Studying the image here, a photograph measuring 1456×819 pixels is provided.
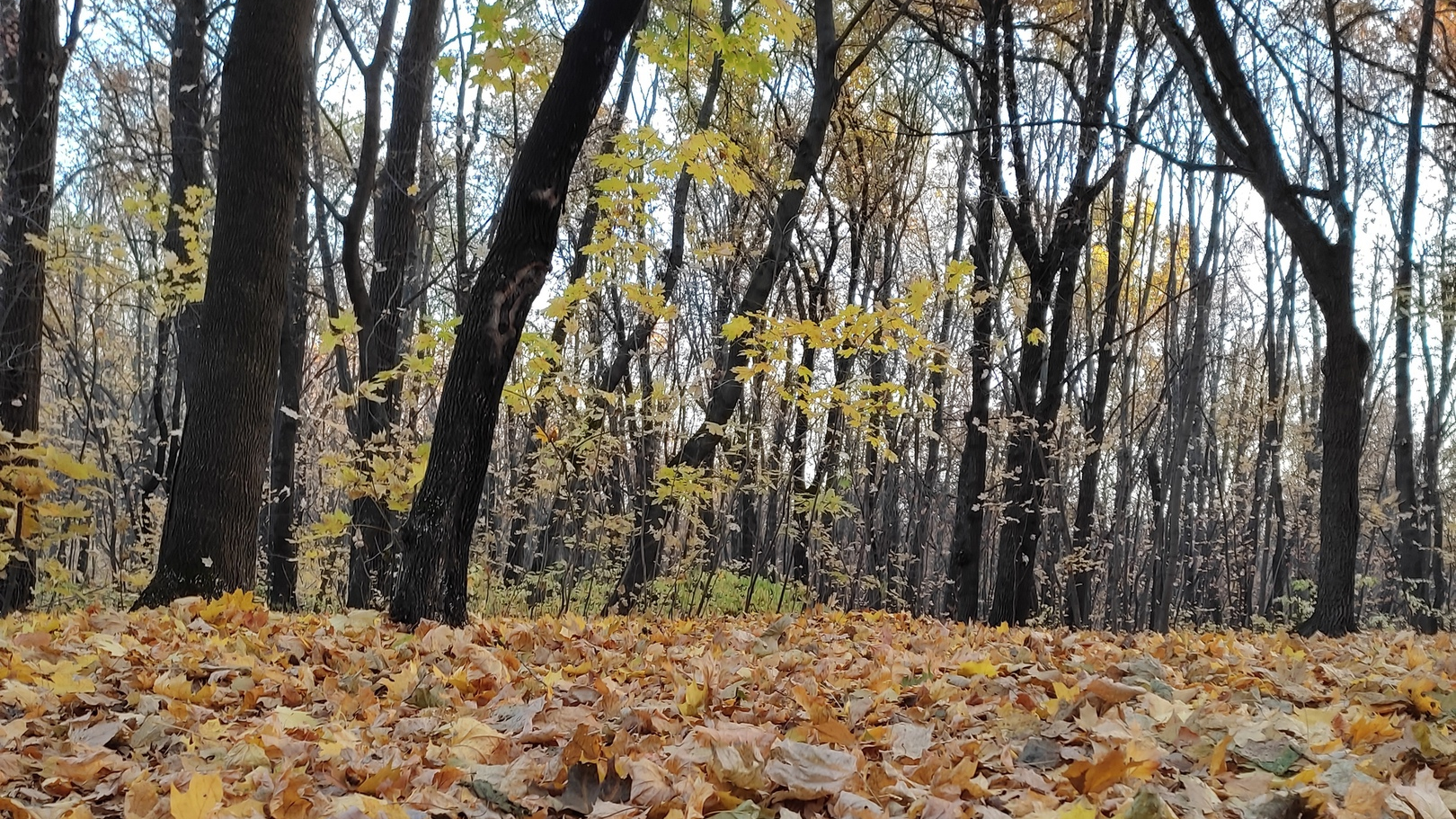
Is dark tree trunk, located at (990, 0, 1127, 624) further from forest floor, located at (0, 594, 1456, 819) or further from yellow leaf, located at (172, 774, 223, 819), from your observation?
yellow leaf, located at (172, 774, 223, 819)

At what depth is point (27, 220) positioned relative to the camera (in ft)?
22.1

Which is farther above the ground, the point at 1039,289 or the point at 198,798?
the point at 1039,289

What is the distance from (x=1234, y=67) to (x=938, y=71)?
17.2ft

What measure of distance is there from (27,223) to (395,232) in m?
2.60

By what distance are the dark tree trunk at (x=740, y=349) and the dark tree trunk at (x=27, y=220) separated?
4184mm

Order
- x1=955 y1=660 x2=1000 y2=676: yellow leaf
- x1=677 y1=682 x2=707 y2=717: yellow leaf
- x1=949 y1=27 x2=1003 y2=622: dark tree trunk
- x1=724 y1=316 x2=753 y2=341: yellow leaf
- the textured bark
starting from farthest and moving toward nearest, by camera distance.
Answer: the textured bark, x1=949 y1=27 x2=1003 y2=622: dark tree trunk, x1=724 y1=316 x2=753 y2=341: yellow leaf, x1=955 y1=660 x2=1000 y2=676: yellow leaf, x1=677 y1=682 x2=707 y2=717: yellow leaf

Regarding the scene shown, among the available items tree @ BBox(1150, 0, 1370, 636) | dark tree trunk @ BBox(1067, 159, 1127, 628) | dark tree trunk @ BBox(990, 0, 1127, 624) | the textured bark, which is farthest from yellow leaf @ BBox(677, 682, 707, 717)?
the textured bark

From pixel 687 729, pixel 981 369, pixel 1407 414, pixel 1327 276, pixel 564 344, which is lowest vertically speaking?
pixel 687 729

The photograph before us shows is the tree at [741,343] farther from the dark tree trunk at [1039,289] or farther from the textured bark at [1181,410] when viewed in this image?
the textured bark at [1181,410]

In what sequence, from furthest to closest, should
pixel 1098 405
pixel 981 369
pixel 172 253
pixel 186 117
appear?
pixel 1098 405, pixel 981 369, pixel 186 117, pixel 172 253

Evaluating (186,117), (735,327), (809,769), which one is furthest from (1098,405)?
(186,117)

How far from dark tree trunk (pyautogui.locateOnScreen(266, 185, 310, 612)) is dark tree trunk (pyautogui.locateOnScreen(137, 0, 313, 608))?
9.44 ft

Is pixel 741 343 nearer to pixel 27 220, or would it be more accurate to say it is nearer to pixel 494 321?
pixel 494 321

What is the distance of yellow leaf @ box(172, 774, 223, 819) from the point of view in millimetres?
1392
